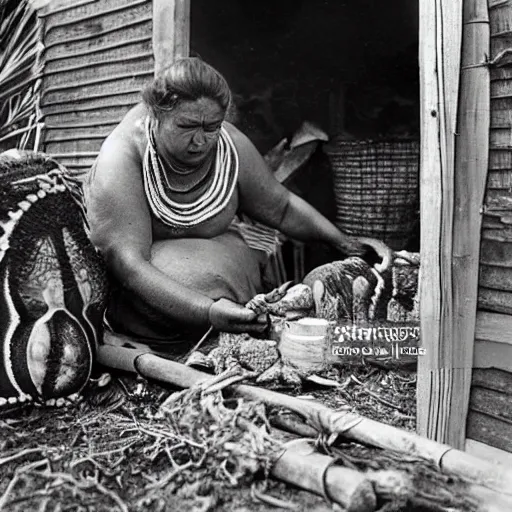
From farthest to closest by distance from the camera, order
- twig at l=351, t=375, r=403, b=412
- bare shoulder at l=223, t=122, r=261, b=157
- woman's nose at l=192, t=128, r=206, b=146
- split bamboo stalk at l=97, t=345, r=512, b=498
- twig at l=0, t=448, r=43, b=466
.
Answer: bare shoulder at l=223, t=122, r=261, b=157
woman's nose at l=192, t=128, r=206, b=146
twig at l=351, t=375, r=403, b=412
twig at l=0, t=448, r=43, b=466
split bamboo stalk at l=97, t=345, r=512, b=498

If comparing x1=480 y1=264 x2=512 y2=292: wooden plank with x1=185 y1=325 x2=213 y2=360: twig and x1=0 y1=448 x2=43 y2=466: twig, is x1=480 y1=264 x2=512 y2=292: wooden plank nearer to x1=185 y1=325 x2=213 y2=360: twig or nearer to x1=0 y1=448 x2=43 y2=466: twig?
x1=185 y1=325 x2=213 y2=360: twig

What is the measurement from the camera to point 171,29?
339cm

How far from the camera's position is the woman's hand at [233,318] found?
2494 millimetres

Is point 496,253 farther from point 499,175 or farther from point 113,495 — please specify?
point 113,495

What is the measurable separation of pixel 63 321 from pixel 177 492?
35.2 inches

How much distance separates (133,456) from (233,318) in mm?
715

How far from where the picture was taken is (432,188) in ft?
7.18

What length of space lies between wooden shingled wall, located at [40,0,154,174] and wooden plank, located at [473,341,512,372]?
85.7 inches

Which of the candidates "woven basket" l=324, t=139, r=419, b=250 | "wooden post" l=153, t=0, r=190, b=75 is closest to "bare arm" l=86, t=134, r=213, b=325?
"wooden post" l=153, t=0, r=190, b=75

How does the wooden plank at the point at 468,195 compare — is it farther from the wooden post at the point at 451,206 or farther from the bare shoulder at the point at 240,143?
the bare shoulder at the point at 240,143

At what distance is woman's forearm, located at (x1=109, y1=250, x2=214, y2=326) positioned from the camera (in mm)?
2750

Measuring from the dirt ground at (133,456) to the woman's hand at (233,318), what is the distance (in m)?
0.27

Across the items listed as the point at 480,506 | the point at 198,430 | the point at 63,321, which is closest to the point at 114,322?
the point at 63,321

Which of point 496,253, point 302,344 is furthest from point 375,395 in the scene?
point 496,253
